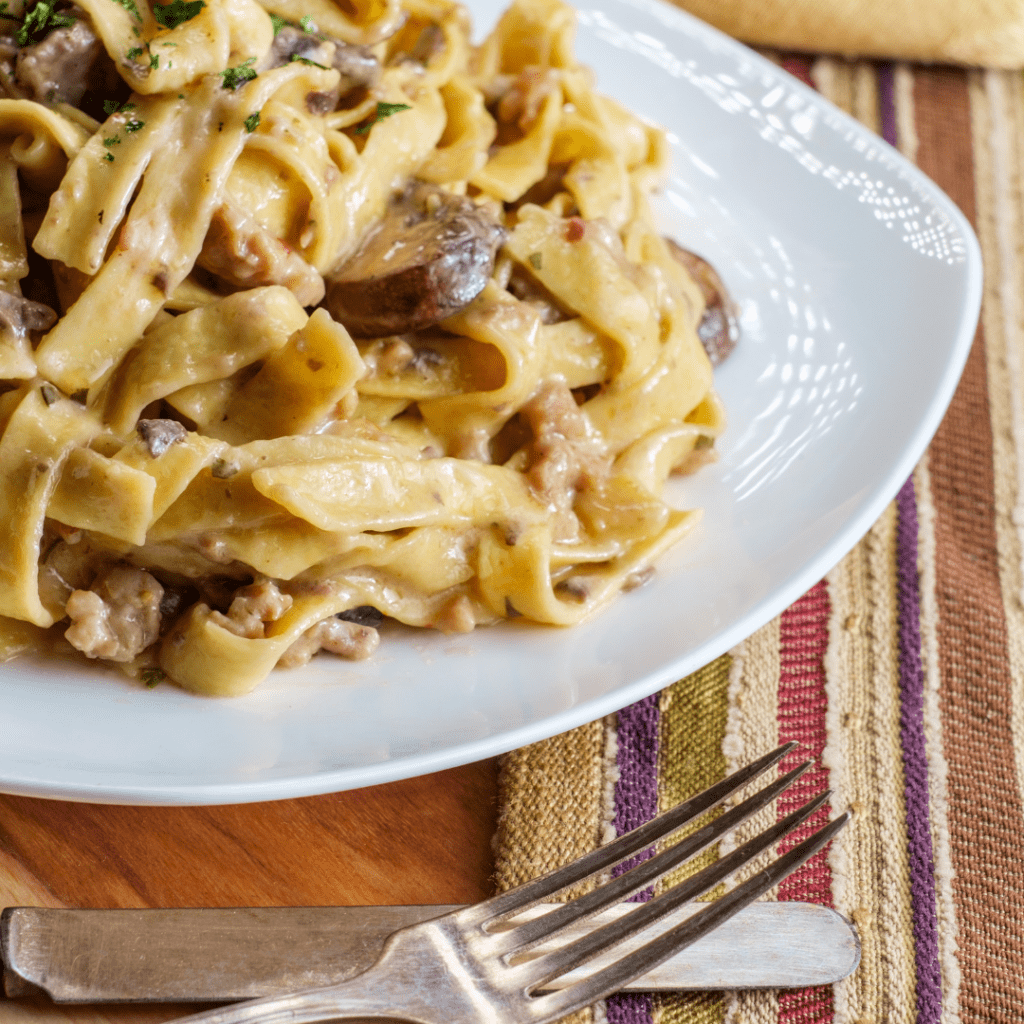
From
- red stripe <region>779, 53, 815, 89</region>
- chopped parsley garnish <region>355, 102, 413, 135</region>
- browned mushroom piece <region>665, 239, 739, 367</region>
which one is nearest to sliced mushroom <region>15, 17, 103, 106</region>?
chopped parsley garnish <region>355, 102, 413, 135</region>

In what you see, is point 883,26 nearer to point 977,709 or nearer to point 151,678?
point 977,709

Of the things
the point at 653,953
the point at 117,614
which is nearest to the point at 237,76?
the point at 117,614

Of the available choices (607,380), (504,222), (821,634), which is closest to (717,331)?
(607,380)

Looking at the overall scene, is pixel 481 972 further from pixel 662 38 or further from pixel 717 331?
pixel 662 38

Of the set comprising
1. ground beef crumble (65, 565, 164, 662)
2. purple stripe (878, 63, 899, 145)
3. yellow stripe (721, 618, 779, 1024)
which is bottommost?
ground beef crumble (65, 565, 164, 662)

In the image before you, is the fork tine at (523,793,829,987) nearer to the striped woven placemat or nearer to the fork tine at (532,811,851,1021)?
the fork tine at (532,811,851,1021)
